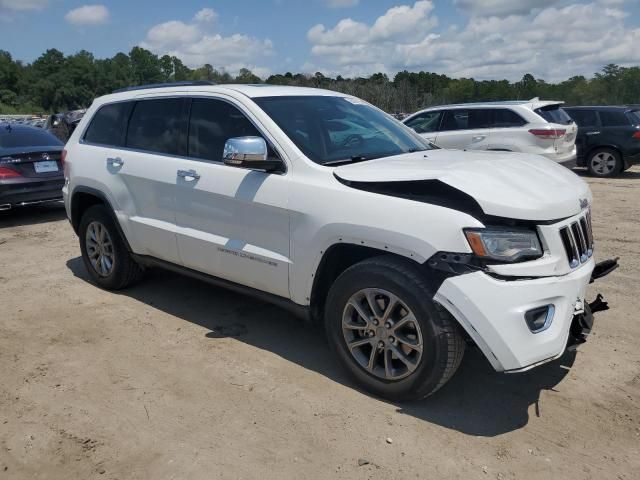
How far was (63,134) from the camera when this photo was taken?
69.9ft

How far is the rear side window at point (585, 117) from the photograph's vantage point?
13422mm

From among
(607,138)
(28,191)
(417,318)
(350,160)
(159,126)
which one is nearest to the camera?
(417,318)

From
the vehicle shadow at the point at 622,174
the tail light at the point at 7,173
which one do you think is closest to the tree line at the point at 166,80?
the vehicle shadow at the point at 622,174

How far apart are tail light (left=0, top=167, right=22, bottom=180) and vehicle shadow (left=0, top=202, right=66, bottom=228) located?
0.81m

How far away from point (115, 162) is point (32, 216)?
18.2ft

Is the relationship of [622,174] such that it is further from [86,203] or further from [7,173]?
[7,173]

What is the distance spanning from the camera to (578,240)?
3434 millimetres

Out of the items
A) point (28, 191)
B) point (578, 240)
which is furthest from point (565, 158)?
point (28, 191)

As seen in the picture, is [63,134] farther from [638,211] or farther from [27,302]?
[638,211]

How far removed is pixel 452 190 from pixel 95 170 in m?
3.52

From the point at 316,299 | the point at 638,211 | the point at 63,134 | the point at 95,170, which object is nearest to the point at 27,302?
the point at 95,170

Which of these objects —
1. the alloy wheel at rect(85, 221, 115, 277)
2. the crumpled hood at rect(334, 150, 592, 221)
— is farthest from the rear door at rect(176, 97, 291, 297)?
the alloy wheel at rect(85, 221, 115, 277)

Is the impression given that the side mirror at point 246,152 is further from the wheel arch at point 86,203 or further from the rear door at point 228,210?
the wheel arch at point 86,203

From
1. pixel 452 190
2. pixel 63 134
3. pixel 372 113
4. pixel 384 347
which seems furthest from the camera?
pixel 63 134
